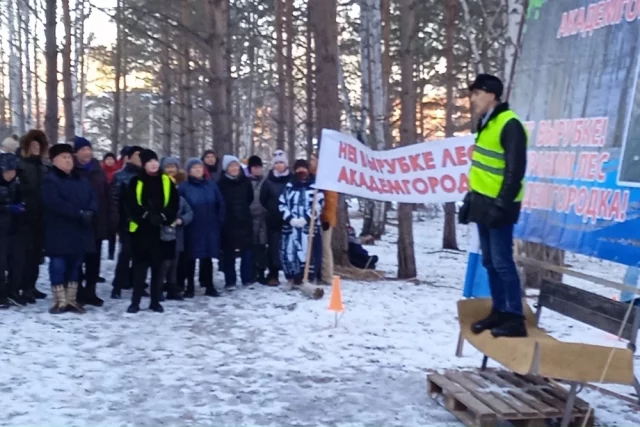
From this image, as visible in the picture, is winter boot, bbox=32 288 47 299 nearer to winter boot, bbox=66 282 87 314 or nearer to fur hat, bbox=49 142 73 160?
winter boot, bbox=66 282 87 314

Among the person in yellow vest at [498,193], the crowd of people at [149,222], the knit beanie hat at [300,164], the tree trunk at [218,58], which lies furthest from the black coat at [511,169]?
the tree trunk at [218,58]

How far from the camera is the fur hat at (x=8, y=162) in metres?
9.15

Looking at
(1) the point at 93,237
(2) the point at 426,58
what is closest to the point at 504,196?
(1) the point at 93,237

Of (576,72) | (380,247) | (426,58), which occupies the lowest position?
(380,247)

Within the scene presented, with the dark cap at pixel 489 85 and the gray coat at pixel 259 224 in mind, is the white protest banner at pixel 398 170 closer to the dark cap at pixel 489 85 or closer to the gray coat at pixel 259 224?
the gray coat at pixel 259 224

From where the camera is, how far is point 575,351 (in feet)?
16.8

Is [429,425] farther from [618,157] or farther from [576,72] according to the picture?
[576,72]

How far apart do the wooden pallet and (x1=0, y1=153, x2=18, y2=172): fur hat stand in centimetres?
568

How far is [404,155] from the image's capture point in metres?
10.7

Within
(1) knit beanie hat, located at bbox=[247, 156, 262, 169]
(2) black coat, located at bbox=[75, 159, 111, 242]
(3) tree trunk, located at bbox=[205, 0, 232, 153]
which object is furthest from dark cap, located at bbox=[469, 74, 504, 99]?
(3) tree trunk, located at bbox=[205, 0, 232, 153]

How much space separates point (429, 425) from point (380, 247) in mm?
13810

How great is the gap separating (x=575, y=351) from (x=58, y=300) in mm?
6556

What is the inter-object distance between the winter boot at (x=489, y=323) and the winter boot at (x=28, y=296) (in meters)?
6.17

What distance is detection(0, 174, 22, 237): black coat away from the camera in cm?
916
